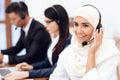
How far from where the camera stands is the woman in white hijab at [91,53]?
1847 mm

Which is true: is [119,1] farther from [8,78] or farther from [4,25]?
[4,25]

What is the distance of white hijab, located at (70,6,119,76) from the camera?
1.86 meters

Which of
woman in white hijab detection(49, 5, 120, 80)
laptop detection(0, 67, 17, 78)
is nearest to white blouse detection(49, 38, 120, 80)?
woman in white hijab detection(49, 5, 120, 80)

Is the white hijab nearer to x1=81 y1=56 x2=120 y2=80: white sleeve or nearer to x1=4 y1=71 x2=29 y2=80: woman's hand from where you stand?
x1=81 y1=56 x2=120 y2=80: white sleeve

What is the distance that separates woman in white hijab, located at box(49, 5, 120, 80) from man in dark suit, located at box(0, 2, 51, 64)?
81cm

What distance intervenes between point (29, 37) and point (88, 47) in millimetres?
1091

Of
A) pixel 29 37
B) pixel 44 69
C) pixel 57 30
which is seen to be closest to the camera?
pixel 44 69

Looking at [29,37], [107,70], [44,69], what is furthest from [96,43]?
[29,37]

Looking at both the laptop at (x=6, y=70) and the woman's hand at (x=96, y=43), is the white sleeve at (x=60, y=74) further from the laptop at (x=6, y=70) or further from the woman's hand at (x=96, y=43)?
the laptop at (x=6, y=70)

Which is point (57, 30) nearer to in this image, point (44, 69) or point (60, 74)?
point (44, 69)

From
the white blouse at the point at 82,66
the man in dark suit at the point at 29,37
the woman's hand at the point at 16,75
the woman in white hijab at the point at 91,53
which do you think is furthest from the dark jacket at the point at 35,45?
the woman in white hijab at the point at 91,53

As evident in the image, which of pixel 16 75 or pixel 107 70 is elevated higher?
pixel 107 70

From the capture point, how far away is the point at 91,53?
1.85 metres

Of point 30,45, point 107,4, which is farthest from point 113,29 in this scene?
point 30,45
